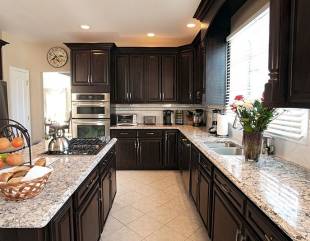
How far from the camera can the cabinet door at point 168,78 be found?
486 centimetres

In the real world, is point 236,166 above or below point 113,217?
above

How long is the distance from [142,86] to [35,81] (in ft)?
8.33

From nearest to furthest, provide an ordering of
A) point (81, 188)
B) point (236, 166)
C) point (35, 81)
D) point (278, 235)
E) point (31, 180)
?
point (278, 235)
point (31, 180)
point (81, 188)
point (236, 166)
point (35, 81)

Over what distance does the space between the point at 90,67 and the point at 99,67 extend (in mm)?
176

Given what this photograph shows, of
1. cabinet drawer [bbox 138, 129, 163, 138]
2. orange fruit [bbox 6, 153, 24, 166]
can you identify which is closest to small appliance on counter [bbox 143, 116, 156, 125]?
cabinet drawer [bbox 138, 129, 163, 138]

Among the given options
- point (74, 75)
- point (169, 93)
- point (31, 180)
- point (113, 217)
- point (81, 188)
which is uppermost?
point (74, 75)

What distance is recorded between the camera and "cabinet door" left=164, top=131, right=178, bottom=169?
466 cm

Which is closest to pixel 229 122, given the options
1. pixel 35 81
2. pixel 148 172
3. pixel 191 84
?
pixel 191 84

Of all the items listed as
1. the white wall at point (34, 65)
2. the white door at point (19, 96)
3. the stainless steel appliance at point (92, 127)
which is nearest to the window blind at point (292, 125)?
the stainless steel appliance at point (92, 127)

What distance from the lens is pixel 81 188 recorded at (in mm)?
1641

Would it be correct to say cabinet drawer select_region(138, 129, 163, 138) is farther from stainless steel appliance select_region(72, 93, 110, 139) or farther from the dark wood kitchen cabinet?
the dark wood kitchen cabinet

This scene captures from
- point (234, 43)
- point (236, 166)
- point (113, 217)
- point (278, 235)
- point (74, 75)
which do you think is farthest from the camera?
point (74, 75)

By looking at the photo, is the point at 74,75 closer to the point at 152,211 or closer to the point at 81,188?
the point at 152,211

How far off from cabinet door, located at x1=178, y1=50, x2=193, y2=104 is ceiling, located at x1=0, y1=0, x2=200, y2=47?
0.45m
